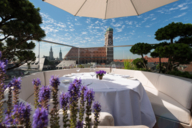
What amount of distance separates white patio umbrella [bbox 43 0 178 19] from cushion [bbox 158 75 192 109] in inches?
72.2

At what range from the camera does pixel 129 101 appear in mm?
1434

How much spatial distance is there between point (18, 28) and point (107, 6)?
2177 millimetres

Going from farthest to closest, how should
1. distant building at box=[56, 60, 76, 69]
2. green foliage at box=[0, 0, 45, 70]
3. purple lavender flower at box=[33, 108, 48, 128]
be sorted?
distant building at box=[56, 60, 76, 69] < green foliage at box=[0, 0, 45, 70] < purple lavender flower at box=[33, 108, 48, 128]

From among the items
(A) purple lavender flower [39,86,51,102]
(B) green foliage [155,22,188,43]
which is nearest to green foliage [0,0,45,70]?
(A) purple lavender flower [39,86,51,102]

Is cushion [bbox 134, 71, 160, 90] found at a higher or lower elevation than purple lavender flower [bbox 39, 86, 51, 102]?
lower

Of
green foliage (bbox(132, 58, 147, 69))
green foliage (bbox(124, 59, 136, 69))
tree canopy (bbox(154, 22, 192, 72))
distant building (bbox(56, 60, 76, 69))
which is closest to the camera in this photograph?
tree canopy (bbox(154, 22, 192, 72))

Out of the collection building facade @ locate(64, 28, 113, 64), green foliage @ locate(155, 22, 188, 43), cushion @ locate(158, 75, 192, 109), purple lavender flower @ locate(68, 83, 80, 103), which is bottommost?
cushion @ locate(158, 75, 192, 109)

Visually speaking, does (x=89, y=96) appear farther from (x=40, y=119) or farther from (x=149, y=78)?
(x=149, y=78)

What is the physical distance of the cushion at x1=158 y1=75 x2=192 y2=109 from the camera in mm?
1592

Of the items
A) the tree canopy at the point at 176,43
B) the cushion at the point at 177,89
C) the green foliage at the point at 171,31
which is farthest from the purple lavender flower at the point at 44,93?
the green foliage at the point at 171,31

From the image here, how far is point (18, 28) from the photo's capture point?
1.84 metres

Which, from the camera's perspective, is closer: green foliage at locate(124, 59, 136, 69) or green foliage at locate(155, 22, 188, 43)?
green foliage at locate(155, 22, 188, 43)

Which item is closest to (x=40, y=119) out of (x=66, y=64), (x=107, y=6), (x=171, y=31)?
(x=107, y=6)

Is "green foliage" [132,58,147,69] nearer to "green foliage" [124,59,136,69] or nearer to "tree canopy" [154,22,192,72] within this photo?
"green foliage" [124,59,136,69]
